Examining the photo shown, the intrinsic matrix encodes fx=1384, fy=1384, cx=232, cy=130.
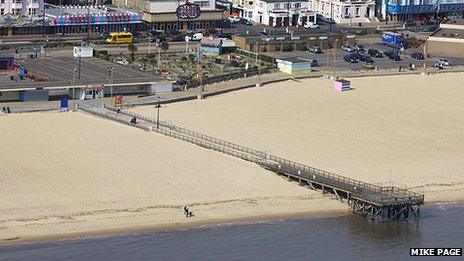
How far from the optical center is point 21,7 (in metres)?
92.9

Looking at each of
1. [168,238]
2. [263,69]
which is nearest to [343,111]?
[263,69]

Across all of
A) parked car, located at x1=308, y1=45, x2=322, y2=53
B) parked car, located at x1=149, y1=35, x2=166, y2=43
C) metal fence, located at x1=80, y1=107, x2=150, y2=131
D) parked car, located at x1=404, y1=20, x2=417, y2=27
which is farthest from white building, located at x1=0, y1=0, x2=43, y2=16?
parked car, located at x1=404, y1=20, x2=417, y2=27

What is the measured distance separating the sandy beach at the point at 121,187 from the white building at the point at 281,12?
41.6m

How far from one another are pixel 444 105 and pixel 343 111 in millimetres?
6891

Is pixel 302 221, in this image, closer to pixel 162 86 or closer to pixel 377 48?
pixel 162 86

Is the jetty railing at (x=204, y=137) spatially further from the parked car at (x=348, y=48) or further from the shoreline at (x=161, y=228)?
the parked car at (x=348, y=48)

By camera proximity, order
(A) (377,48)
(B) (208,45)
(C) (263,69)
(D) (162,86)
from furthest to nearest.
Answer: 1. (A) (377,48)
2. (B) (208,45)
3. (C) (263,69)
4. (D) (162,86)

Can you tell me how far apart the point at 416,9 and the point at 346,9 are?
6.62m

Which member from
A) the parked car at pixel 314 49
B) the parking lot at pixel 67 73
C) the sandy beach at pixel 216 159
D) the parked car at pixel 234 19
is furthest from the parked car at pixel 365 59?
the parking lot at pixel 67 73

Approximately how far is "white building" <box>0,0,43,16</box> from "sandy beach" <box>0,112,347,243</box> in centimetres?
2961

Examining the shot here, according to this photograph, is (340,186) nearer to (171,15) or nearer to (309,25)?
(171,15)

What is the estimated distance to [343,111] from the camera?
240 feet

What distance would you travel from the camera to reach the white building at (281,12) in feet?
343

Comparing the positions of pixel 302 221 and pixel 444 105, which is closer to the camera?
pixel 302 221
